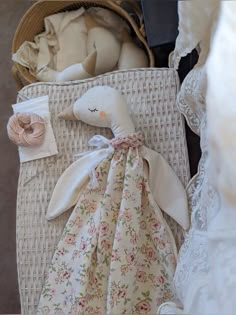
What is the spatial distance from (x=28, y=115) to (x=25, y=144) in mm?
81

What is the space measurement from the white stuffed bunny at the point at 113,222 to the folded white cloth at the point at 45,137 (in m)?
0.07

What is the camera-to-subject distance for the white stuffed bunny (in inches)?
47.8

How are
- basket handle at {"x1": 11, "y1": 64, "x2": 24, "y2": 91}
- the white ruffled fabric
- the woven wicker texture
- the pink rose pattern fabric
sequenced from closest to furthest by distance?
the white ruffled fabric
the pink rose pattern fabric
the woven wicker texture
basket handle at {"x1": 11, "y1": 64, "x2": 24, "y2": 91}

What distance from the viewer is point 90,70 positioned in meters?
1.53

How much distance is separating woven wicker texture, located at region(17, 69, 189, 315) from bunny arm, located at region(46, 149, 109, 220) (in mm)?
27

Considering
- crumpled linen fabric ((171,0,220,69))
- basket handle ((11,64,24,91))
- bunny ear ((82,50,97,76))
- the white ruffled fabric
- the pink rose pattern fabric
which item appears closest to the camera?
the white ruffled fabric

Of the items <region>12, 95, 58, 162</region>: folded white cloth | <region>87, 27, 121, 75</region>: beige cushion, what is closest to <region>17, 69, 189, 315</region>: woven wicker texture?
<region>12, 95, 58, 162</region>: folded white cloth

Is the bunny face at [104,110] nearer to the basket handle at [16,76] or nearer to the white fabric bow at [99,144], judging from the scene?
the white fabric bow at [99,144]

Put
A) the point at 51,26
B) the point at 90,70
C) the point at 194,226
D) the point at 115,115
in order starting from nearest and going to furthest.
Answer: the point at 194,226
the point at 115,115
the point at 90,70
the point at 51,26

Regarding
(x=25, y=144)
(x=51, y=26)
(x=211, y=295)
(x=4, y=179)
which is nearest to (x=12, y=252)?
(x=4, y=179)

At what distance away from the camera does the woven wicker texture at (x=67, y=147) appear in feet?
4.30

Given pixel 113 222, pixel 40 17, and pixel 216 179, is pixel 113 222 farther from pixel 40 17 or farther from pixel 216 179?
pixel 40 17

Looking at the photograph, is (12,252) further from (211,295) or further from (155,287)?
(211,295)

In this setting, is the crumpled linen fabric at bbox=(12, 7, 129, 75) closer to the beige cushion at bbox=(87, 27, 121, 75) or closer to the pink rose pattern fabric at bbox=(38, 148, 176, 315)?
the beige cushion at bbox=(87, 27, 121, 75)
